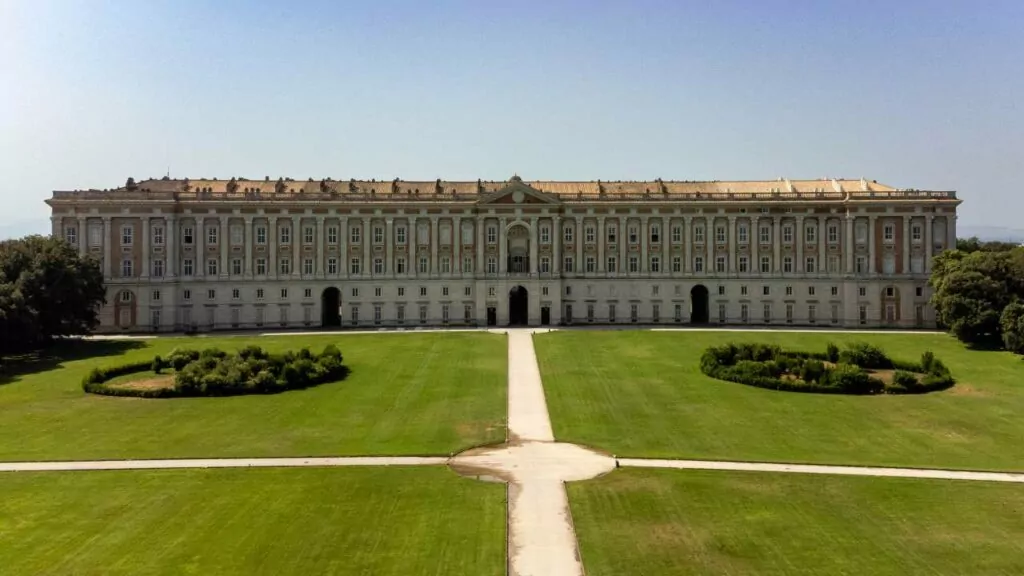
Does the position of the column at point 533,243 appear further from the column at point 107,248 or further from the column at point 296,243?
the column at point 107,248

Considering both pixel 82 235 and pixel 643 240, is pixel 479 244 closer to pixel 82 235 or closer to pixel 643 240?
pixel 643 240

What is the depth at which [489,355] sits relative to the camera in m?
69.4

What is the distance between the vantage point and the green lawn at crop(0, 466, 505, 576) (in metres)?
24.0

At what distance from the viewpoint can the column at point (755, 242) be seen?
96.0 meters

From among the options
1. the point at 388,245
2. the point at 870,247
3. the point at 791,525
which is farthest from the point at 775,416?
the point at 388,245

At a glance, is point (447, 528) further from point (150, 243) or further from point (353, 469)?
point (150, 243)

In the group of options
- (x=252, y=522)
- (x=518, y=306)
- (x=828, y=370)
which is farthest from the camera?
(x=518, y=306)

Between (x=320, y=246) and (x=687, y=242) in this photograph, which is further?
(x=687, y=242)

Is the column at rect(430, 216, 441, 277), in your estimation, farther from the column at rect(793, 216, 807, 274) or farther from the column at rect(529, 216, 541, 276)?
the column at rect(793, 216, 807, 274)

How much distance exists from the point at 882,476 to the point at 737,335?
50158 millimetres

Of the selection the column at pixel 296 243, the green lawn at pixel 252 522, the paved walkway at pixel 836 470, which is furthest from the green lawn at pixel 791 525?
the column at pixel 296 243

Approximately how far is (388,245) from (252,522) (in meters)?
69.6

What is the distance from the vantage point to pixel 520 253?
317ft

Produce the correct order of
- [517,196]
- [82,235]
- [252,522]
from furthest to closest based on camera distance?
[517,196] → [82,235] → [252,522]
